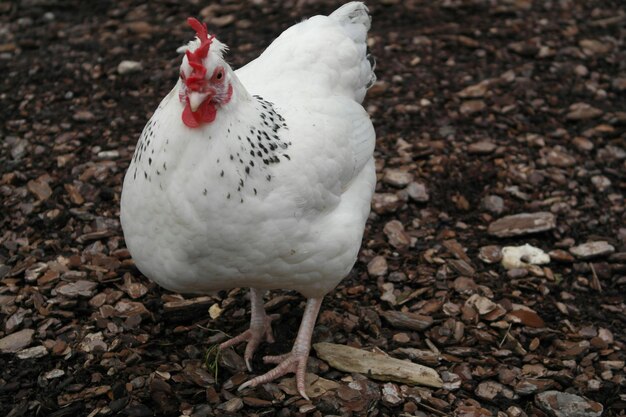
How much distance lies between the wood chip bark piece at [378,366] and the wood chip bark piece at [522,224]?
1.32 meters

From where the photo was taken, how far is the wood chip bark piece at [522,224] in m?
4.92

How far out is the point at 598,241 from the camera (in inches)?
193

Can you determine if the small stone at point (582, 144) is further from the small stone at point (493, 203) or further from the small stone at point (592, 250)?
the small stone at point (592, 250)

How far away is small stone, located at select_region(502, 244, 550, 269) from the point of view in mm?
4734

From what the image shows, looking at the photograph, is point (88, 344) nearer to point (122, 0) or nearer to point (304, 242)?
point (304, 242)

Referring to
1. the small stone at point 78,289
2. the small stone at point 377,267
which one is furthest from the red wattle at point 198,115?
the small stone at point 377,267

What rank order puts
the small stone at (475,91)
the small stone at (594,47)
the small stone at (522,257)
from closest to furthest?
the small stone at (522,257)
the small stone at (475,91)
the small stone at (594,47)

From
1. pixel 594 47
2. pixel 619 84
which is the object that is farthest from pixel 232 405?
pixel 594 47

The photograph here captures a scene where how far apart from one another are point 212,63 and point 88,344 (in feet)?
5.68

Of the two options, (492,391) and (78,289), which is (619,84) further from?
(78,289)

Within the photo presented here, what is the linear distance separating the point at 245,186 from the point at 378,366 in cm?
133

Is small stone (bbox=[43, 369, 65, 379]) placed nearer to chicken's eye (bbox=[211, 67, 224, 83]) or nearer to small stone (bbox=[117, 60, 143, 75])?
chicken's eye (bbox=[211, 67, 224, 83])

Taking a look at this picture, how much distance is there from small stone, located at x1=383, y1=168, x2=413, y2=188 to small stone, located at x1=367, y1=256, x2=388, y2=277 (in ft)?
2.36

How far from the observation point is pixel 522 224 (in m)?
4.97
